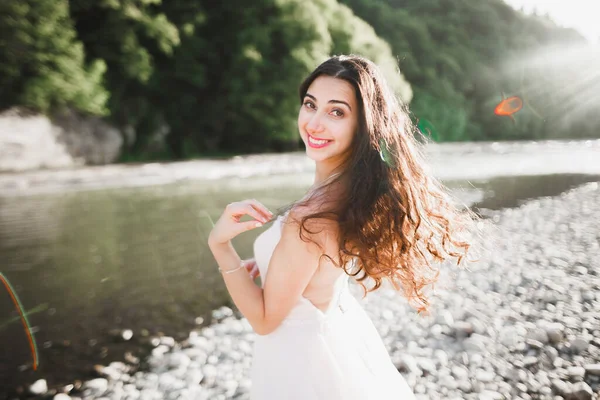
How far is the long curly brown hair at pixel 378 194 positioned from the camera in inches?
69.7

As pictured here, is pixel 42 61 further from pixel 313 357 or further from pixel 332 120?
pixel 313 357

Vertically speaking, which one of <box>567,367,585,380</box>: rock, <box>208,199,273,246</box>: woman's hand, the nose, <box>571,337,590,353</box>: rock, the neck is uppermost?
the nose

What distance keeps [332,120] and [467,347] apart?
10.5 feet

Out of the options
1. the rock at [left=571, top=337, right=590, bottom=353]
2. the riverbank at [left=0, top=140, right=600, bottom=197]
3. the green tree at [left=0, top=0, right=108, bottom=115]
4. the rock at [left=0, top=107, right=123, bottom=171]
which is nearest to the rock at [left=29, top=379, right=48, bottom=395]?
the rock at [left=571, top=337, right=590, bottom=353]

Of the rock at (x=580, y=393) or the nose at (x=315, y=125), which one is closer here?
the nose at (x=315, y=125)

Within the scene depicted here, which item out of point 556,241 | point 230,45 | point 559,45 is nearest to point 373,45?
point 230,45

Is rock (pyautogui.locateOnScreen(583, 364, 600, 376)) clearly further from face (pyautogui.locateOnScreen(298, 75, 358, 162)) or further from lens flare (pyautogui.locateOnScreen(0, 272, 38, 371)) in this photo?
lens flare (pyautogui.locateOnScreen(0, 272, 38, 371))

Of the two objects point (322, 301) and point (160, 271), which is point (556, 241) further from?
point (322, 301)

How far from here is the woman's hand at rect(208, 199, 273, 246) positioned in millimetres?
1740

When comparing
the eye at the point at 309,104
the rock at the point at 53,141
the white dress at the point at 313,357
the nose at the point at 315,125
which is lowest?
the rock at the point at 53,141

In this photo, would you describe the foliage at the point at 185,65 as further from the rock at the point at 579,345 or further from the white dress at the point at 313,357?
the white dress at the point at 313,357

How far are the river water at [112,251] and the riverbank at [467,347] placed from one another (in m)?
0.44

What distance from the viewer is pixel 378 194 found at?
6.04ft

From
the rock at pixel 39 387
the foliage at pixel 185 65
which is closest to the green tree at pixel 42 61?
the foliage at pixel 185 65
